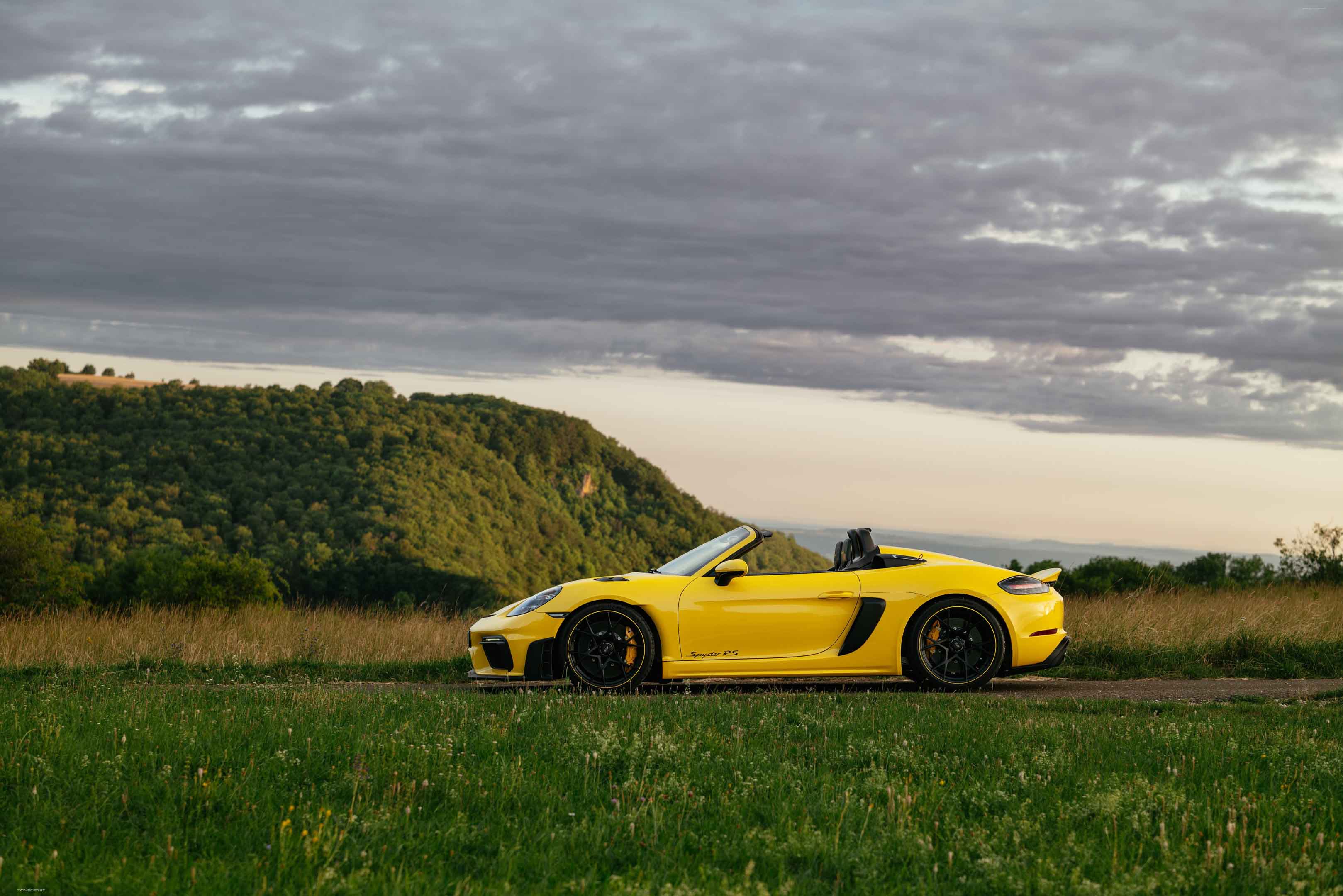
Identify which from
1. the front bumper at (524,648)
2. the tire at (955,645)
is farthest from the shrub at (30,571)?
the tire at (955,645)

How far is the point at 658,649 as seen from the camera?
10164 millimetres

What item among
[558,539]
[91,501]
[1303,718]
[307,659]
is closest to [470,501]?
[558,539]

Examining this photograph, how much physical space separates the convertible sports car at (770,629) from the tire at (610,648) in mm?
10

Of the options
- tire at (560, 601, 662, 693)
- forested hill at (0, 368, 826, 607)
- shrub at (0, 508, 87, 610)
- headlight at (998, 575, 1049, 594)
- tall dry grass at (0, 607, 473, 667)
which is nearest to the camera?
tire at (560, 601, 662, 693)

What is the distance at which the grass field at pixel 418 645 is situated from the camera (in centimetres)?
1205

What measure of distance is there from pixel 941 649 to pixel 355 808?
21.4ft

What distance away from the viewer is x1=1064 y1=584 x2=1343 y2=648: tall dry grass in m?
12.8

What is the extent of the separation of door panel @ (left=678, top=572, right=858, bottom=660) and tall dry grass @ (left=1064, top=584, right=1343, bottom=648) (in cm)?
428

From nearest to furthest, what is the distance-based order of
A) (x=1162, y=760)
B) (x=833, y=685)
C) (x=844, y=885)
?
(x=844, y=885), (x=1162, y=760), (x=833, y=685)

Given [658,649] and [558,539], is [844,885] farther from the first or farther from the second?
[558,539]

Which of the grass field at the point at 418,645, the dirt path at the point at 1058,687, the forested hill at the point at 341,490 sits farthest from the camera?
the forested hill at the point at 341,490

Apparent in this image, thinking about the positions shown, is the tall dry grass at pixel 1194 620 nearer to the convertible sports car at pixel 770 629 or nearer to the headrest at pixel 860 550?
the convertible sports car at pixel 770 629

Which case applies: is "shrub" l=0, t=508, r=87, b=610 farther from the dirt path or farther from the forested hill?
the dirt path

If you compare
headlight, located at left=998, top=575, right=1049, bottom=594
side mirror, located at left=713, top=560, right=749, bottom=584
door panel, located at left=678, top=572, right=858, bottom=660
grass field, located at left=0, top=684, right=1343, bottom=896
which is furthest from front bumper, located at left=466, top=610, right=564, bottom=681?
headlight, located at left=998, top=575, right=1049, bottom=594
